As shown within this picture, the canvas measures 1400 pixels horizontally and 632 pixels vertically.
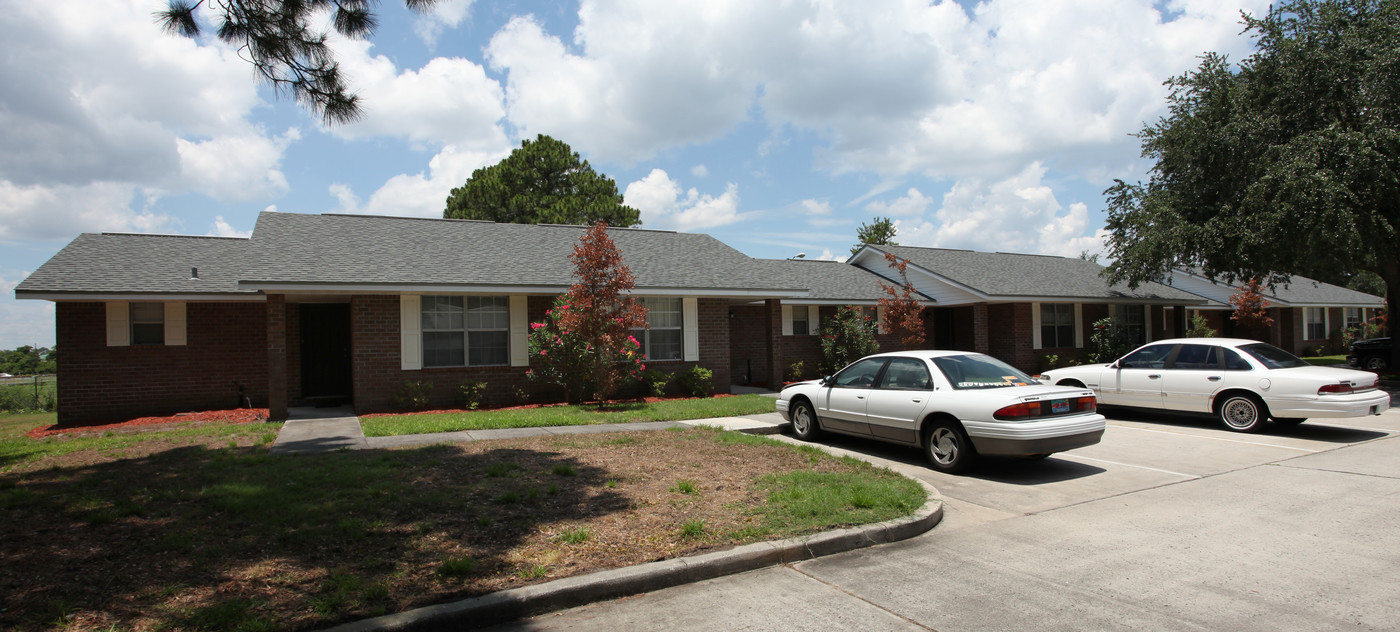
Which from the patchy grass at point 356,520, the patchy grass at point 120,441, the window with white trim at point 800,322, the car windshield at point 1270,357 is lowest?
the patchy grass at point 356,520

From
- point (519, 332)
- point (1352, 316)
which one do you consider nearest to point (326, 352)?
point (519, 332)

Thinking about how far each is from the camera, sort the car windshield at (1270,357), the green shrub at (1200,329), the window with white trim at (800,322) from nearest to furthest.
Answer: the car windshield at (1270,357)
the window with white trim at (800,322)
the green shrub at (1200,329)

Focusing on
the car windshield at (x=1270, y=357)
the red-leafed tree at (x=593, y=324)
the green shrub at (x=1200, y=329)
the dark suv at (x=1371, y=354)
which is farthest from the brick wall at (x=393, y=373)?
the dark suv at (x=1371, y=354)

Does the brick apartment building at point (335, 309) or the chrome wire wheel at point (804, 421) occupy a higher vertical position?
the brick apartment building at point (335, 309)

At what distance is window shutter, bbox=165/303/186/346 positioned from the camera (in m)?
14.4

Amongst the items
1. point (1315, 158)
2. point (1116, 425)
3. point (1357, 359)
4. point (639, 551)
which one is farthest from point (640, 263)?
point (1357, 359)

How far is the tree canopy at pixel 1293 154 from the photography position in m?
15.6

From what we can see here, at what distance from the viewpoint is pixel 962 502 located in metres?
6.90

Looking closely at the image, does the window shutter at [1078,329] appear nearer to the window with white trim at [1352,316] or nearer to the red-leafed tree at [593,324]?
the red-leafed tree at [593,324]

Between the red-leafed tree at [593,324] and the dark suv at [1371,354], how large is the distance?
26470mm

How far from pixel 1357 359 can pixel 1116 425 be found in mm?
20732

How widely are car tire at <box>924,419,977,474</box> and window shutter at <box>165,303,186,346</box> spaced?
14.7 m

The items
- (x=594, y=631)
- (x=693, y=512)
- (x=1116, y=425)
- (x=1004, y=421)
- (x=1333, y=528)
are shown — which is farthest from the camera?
(x=1116, y=425)

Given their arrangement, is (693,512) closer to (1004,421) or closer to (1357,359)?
(1004,421)
